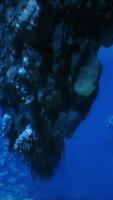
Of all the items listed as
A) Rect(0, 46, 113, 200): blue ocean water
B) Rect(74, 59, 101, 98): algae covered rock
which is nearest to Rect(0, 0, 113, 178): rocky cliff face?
Rect(74, 59, 101, 98): algae covered rock

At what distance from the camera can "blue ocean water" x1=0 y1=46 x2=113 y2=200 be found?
25.9 metres

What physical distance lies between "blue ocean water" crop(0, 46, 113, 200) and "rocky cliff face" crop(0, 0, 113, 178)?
11362 millimetres

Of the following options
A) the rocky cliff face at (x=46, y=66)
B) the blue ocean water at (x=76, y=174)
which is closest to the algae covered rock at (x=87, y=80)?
the rocky cliff face at (x=46, y=66)

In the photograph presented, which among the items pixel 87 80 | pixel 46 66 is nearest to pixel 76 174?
pixel 87 80

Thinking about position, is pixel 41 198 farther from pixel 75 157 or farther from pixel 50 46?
pixel 50 46

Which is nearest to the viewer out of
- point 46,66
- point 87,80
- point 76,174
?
point 46,66

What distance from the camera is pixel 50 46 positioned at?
6.62m

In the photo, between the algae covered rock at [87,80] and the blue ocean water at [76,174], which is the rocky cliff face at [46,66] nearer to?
the algae covered rock at [87,80]

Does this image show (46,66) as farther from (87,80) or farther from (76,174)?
(76,174)

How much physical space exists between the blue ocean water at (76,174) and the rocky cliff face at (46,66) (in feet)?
37.3

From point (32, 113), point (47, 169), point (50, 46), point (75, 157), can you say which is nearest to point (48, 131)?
point (32, 113)

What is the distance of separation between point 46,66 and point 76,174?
28328 mm

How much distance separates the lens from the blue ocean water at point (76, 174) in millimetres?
25891

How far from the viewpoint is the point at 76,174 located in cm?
3397
